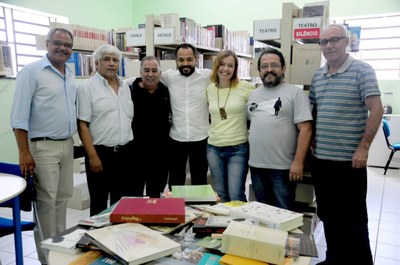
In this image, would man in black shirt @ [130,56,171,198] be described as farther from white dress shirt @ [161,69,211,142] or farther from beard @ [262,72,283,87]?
beard @ [262,72,283,87]

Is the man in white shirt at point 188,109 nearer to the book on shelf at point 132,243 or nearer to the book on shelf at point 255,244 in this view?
the book on shelf at point 132,243

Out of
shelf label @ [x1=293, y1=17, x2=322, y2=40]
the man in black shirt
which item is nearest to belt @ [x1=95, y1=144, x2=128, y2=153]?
the man in black shirt

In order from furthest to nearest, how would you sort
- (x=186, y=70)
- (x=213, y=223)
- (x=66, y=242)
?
(x=186, y=70) → (x=213, y=223) → (x=66, y=242)

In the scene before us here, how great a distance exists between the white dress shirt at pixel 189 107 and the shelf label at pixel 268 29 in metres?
0.67

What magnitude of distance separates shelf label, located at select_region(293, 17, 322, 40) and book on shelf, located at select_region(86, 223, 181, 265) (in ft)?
7.05

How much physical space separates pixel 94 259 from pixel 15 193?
0.92 metres

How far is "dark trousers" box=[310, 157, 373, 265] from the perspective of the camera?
7.32 feet

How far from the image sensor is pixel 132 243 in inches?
49.4

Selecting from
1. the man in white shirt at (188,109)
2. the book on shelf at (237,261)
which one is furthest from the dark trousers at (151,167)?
the book on shelf at (237,261)

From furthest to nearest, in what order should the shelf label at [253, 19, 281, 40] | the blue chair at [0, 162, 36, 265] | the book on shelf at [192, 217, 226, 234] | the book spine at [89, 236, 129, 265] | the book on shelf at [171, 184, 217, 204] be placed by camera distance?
the shelf label at [253, 19, 281, 40] < the blue chair at [0, 162, 36, 265] < the book on shelf at [171, 184, 217, 204] < the book on shelf at [192, 217, 226, 234] < the book spine at [89, 236, 129, 265]

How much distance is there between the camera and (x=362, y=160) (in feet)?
6.91

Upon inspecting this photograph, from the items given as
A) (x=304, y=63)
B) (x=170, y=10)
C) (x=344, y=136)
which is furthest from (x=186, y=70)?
(x=170, y=10)

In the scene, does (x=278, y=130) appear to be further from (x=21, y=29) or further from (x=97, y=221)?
(x=21, y=29)

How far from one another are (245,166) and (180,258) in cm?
140
